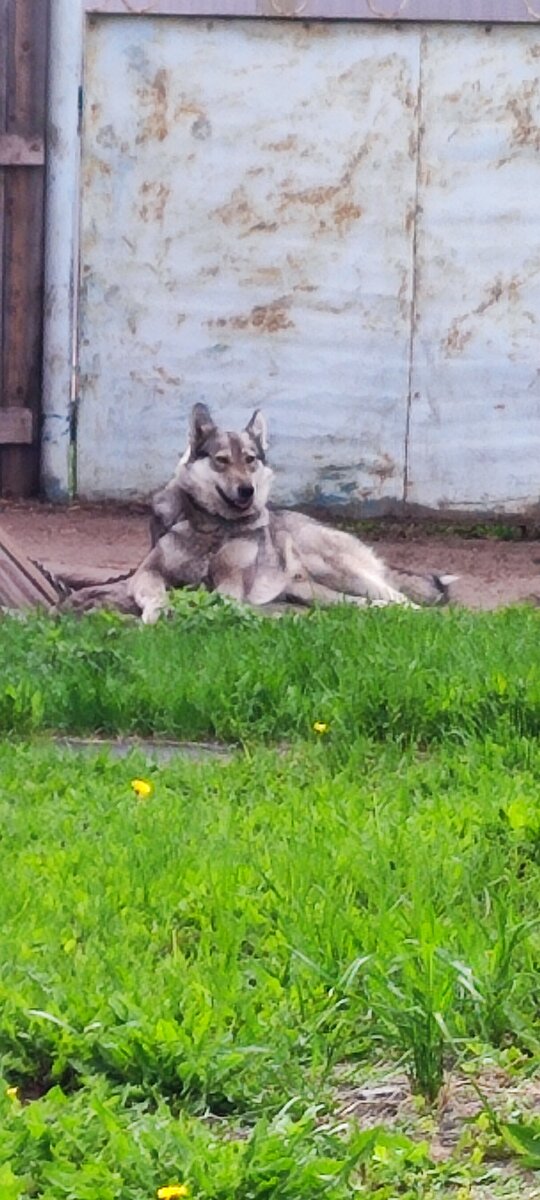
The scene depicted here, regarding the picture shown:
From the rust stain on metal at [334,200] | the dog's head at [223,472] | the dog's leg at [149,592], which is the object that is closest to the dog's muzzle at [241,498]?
the dog's head at [223,472]

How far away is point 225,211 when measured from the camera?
11141 millimetres

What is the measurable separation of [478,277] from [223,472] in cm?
275

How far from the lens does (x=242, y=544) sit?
8.93 m

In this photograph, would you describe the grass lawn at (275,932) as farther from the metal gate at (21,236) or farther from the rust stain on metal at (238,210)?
the rust stain on metal at (238,210)

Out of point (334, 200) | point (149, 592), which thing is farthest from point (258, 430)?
point (334, 200)

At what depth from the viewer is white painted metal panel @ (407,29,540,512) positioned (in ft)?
35.7

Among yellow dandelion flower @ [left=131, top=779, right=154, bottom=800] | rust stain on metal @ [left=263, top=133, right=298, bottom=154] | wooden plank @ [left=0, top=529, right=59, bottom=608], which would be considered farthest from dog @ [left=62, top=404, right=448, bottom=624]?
yellow dandelion flower @ [left=131, top=779, right=154, bottom=800]

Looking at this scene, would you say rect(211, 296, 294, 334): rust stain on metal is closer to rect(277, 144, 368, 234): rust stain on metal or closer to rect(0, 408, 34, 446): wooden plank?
rect(277, 144, 368, 234): rust stain on metal

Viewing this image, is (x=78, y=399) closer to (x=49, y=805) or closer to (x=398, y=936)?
(x=49, y=805)

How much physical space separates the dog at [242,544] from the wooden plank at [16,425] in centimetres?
222

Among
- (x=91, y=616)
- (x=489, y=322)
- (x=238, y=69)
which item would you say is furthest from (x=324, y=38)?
(x=91, y=616)

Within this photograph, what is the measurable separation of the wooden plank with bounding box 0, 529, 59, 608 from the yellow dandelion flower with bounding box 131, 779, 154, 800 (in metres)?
2.95

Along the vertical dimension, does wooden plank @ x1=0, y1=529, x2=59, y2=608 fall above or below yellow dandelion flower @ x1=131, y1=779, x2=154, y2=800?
below

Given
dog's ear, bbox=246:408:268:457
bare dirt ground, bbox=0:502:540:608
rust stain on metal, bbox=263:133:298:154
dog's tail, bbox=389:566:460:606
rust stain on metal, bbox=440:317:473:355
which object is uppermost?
rust stain on metal, bbox=263:133:298:154
